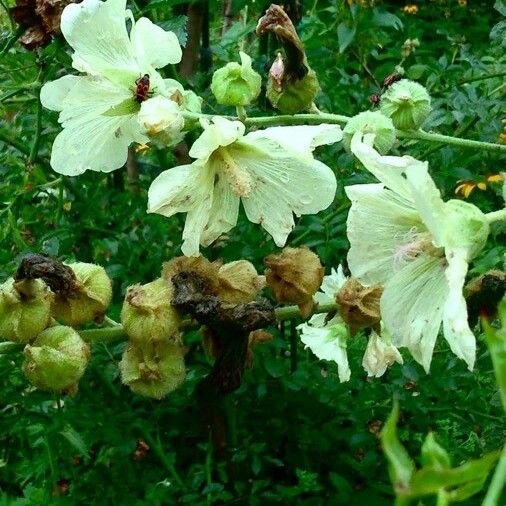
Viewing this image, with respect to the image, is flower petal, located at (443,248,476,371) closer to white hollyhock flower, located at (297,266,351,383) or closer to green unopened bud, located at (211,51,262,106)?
green unopened bud, located at (211,51,262,106)

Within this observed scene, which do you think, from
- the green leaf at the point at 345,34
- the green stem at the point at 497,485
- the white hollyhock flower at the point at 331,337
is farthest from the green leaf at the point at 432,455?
the green leaf at the point at 345,34

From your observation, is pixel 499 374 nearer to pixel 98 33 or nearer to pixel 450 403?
pixel 98 33

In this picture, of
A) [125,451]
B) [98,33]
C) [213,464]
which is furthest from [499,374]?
[213,464]

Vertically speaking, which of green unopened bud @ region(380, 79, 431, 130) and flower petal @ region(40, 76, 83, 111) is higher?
green unopened bud @ region(380, 79, 431, 130)

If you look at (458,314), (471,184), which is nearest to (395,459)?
(458,314)

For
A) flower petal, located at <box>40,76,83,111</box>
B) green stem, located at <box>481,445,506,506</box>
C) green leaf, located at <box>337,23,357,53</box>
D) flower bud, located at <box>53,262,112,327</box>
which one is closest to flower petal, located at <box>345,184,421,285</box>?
flower bud, located at <box>53,262,112,327</box>

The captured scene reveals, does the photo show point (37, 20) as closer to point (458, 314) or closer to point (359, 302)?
point (359, 302)
